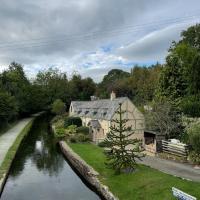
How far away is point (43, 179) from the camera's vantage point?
91.9 feet

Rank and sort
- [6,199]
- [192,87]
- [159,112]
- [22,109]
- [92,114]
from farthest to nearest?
[22,109] < [92,114] < [192,87] < [159,112] < [6,199]

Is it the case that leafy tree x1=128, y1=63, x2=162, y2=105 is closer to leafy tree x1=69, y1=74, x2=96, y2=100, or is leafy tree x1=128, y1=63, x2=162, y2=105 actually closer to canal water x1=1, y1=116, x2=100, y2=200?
leafy tree x1=69, y1=74, x2=96, y2=100

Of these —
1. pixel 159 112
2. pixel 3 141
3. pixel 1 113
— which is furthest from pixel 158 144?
pixel 1 113

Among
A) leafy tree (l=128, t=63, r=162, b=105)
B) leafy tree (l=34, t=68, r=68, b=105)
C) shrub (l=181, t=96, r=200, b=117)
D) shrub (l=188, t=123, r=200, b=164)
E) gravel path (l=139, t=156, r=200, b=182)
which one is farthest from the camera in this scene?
leafy tree (l=34, t=68, r=68, b=105)

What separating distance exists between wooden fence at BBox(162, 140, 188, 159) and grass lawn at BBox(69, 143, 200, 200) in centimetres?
429

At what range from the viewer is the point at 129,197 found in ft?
62.5

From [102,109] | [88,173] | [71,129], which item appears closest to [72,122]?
[71,129]

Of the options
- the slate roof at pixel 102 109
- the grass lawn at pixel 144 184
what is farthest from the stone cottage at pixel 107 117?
the grass lawn at pixel 144 184

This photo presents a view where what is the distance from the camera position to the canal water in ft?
76.2

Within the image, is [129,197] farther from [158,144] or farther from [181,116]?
[181,116]

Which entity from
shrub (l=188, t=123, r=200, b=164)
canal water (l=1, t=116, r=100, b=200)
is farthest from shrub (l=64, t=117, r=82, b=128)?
shrub (l=188, t=123, r=200, b=164)

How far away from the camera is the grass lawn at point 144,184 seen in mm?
18013

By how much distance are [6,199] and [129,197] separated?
8.20 m

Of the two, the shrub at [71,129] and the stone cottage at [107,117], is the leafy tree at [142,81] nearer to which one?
the stone cottage at [107,117]
